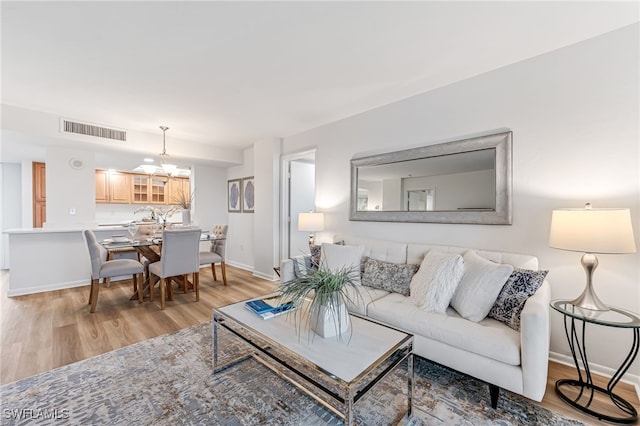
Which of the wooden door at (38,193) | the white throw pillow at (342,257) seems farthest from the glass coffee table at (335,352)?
the wooden door at (38,193)

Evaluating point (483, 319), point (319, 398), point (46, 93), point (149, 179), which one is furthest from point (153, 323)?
point (149, 179)

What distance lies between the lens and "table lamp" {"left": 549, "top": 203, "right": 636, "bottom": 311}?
62.6 inches

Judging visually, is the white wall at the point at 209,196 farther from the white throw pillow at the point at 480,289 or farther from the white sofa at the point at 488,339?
the white throw pillow at the point at 480,289

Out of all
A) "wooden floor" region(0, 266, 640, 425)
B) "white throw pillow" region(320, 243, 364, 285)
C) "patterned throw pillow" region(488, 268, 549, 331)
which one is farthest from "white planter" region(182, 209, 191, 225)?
"patterned throw pillow" region(488, 268, 549, 331)

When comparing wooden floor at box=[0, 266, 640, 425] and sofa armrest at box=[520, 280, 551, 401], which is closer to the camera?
sofa armrest at box=[520, 280, 551, 401]

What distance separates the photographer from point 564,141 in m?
2.09

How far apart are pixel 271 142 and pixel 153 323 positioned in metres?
3.12

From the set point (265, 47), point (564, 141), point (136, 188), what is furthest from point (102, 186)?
point (564, 141)

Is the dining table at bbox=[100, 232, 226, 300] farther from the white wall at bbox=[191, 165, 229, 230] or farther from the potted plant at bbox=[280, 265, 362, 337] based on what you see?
the potted plant at bbox=[280, 265, 362, 337]

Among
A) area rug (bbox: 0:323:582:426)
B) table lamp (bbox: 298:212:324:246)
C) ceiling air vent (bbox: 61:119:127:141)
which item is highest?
ceiling air vent (bbox: 61:119:127:141)

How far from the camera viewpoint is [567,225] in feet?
5.72

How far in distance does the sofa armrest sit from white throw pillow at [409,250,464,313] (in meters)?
0.54

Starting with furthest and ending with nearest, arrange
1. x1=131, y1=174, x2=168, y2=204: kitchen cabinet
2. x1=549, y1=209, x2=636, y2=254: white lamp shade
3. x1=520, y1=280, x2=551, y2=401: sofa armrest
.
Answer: x1=131, y1=174, x2=168, y2=204: kitchen cabinet < x1=549, y1=209, x2=636, y2=254: white lamp shade < x1=520, y1=280, x2=551, y2=401: sofa armrest

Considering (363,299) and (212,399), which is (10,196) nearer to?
(212,399)
